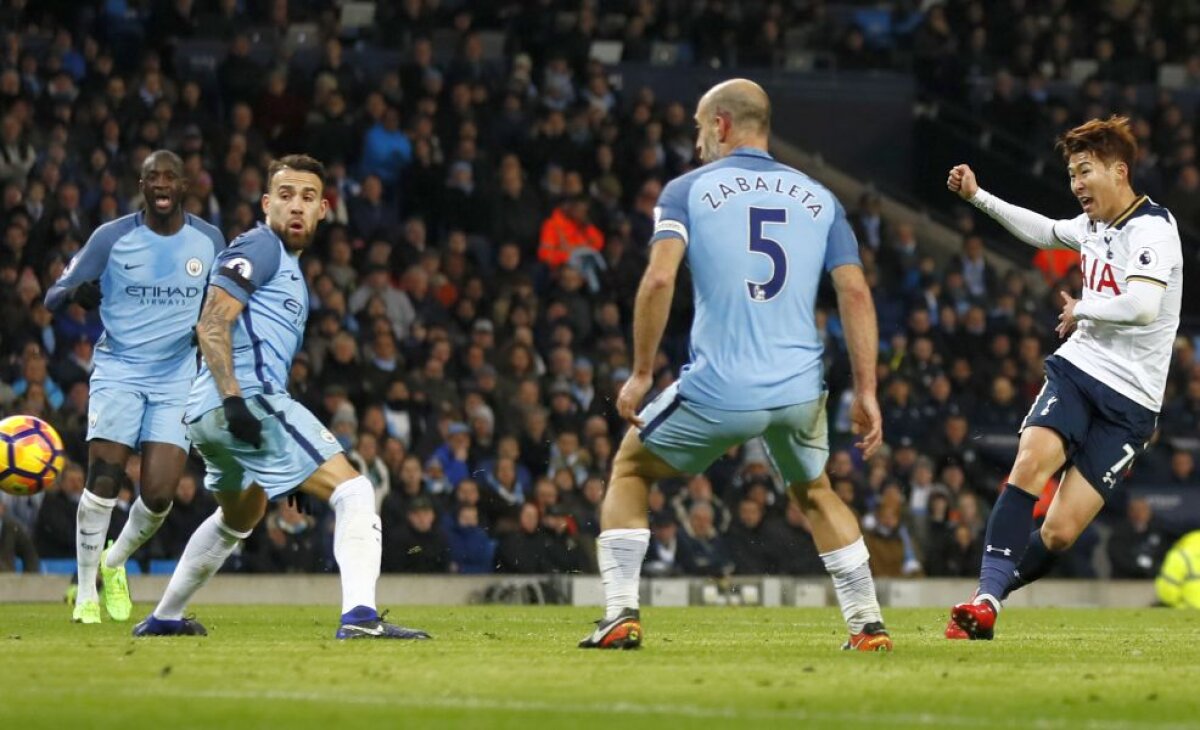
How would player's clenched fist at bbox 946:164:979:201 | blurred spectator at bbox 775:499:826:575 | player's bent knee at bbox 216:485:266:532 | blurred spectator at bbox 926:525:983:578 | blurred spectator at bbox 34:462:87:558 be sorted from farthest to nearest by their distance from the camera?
1. blurred spectator at bbox 926:525:983:578
2. blurred spectator at bbox 775:499:826:575
3. blurred spectator at bbox 34:462:87:558
4. player's clenched fist at bbox 946:164:979:201
5. player's bent knee at bbox 216:485:266:532

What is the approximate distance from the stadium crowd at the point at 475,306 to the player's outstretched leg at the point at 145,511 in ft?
16.6

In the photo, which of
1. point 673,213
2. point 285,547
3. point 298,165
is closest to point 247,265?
point 298,165

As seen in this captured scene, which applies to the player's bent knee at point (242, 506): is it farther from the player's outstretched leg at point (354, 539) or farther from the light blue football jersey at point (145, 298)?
the light blue football jersey at point (145, 298)

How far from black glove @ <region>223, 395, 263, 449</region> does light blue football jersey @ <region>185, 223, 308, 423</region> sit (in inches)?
8.0

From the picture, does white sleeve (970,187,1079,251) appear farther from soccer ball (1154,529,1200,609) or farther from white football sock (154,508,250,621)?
soccer ball (1154,529,1200,609)

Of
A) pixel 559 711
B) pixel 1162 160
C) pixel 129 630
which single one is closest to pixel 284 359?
pixel 129 630

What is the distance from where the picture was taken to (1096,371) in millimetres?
10852

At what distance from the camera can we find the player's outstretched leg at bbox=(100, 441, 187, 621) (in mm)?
12516

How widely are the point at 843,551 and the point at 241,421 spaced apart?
2.63 meters

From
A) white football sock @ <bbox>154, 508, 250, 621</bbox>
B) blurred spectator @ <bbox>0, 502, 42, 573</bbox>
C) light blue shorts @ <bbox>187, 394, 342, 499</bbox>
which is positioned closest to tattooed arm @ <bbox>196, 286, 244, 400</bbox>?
light blue shorts @ <bbox>187, 394, 342, 499</bbox>

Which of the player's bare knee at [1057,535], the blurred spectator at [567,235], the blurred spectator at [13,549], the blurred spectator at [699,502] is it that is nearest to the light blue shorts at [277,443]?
the player's bare knee at [1057,535]

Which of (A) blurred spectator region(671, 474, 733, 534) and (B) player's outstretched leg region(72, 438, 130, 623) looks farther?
(A) blurred spectator region(671, 474, 733, 534)

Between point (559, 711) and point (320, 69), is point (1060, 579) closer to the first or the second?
point (320, 69)

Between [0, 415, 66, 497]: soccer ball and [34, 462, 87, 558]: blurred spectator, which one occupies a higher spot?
[0, 415, 66, 497]: soccer ball
